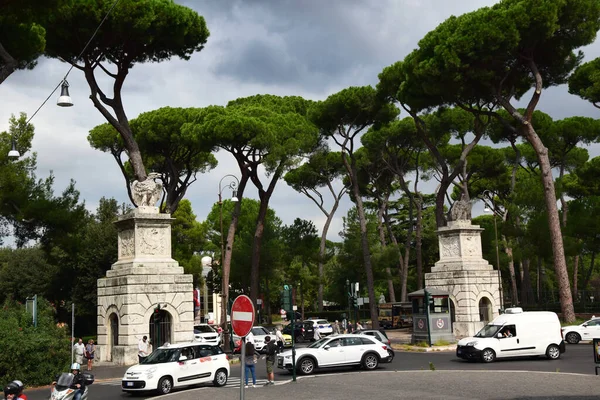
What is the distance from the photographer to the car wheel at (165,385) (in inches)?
672

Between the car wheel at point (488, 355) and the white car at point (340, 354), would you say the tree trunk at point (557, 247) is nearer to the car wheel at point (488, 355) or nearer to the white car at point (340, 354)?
the car wheel at point (488, 355)

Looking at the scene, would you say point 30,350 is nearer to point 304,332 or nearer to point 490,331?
point 490,331

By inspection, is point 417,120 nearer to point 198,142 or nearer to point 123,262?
point 198,142

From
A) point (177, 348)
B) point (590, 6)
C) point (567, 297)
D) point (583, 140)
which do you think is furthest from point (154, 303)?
point (583, 140)

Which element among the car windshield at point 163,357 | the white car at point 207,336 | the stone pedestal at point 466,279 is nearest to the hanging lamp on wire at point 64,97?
the car windshield at point 163,357

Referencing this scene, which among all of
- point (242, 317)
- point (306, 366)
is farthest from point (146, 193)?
point (242, 317)

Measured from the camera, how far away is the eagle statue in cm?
2670

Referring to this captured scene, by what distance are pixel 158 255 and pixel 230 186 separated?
11660 millimetres

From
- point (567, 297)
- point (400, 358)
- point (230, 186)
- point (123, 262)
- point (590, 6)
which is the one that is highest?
point (590, 6)

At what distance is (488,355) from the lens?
21938 mm

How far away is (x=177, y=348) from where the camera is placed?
18.0m

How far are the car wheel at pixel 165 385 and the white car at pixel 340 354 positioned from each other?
14.1 ft

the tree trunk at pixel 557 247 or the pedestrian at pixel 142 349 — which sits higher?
the tree trunk at pixel 557 247

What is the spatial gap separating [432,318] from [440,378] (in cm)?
1255
